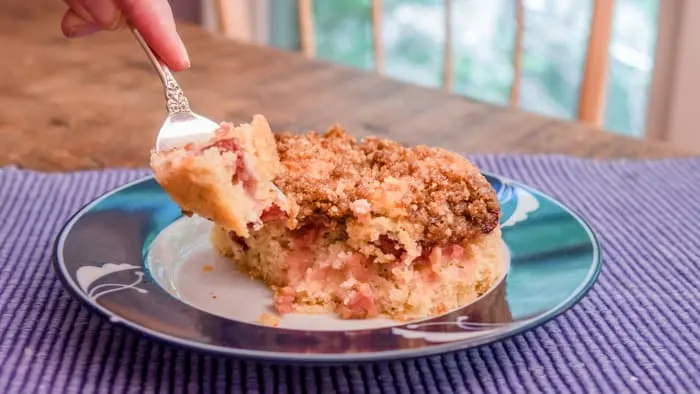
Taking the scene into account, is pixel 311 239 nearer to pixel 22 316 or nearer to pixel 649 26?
pixel 22 316

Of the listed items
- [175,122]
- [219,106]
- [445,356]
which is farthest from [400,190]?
[219,106]

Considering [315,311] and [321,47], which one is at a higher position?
[315,311]

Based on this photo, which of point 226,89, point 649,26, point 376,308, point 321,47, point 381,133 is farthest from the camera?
point 321,47

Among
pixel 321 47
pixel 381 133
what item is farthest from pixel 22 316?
pixel 321 47

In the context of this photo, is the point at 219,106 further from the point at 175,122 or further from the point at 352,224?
the point at 352,224

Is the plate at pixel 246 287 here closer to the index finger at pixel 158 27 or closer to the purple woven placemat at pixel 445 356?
the purple woven placemat at pixel 445 356

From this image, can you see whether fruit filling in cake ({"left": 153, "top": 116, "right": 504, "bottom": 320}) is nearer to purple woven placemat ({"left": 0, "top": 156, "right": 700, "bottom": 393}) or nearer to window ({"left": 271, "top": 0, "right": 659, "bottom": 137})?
purple woven placemat ({"left": 0, "top": 156, "right": 700, "bottom": 393})

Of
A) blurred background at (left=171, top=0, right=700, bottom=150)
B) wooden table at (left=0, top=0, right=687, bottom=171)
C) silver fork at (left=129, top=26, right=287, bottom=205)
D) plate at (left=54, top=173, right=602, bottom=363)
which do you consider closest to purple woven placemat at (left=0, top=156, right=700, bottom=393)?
plate at (left=54, top=173, right=602, bottom=363)
